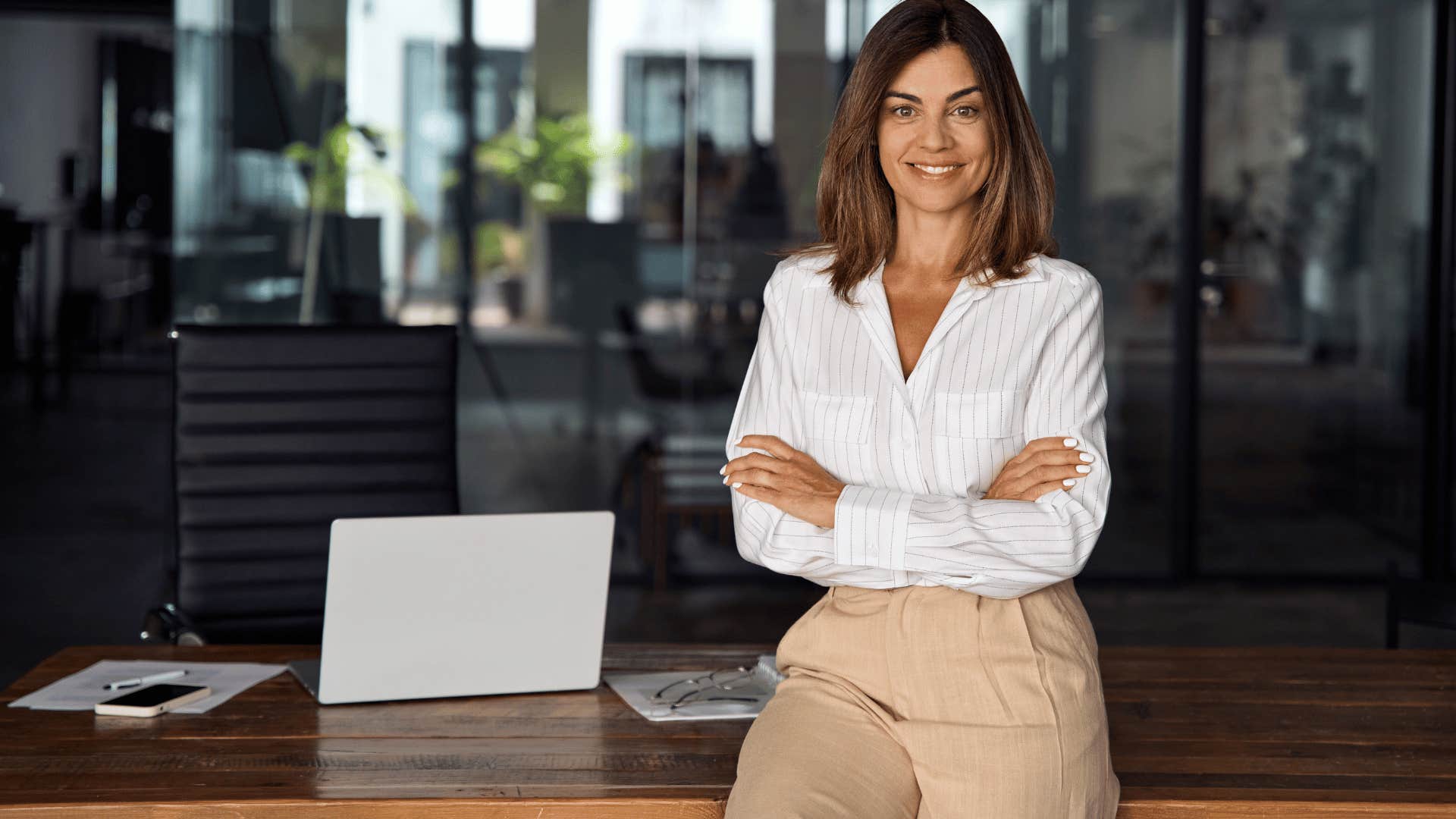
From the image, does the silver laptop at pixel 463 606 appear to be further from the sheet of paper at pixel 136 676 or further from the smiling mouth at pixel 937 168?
the smiling mouth at pixel 937 168

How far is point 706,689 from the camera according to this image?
2.04 meters

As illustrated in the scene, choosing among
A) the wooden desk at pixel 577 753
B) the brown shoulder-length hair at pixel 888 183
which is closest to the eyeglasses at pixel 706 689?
the wooden desk at pixel 577 753

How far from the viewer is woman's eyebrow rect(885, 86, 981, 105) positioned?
6.34 ft

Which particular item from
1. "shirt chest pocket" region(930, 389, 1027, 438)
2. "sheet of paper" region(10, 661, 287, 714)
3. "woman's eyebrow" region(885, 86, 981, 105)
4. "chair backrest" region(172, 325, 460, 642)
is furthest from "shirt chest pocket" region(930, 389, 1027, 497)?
"chair backrest" region(172, 325, 460, 642)

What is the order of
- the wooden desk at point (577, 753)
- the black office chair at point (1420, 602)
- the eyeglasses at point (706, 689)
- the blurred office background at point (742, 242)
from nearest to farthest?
1. the wooden desk at point (577, 753)
2. the eyeglasses at point (706, 689)
3. the black office chair at point (1420, 602)
4. the blurred office background at point (742, 242)

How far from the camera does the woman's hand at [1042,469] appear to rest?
1791 mm

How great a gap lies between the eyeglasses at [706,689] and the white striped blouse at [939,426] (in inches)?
8.2

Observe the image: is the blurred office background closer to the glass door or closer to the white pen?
the glass door

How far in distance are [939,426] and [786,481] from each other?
0.66 feet

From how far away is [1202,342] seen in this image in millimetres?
5703

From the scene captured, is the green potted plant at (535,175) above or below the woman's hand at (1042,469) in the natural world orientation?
above

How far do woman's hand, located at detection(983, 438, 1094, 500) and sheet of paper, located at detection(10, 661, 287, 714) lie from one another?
1037 mm

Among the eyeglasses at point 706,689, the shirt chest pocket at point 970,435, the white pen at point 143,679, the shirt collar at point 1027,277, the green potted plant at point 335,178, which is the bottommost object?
the eyeglasses at point 706,689

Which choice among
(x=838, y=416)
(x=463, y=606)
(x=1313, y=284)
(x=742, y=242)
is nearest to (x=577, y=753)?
(x=463, y=606)
